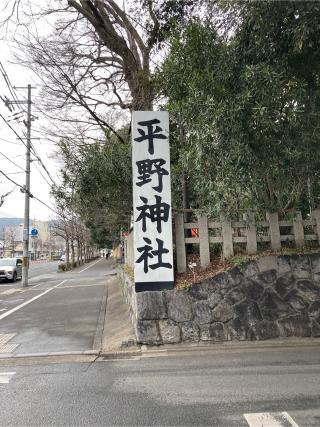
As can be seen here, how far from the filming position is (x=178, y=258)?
7602mm

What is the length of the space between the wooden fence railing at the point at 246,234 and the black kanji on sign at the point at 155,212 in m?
0.41

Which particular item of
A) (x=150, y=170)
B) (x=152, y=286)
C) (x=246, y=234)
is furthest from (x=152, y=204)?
(x=246, y=234)

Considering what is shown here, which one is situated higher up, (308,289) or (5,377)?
(308,289)

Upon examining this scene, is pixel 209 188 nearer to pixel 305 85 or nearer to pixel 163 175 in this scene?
pixel 163 175

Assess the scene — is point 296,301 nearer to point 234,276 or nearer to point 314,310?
point 314,310

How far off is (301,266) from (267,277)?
66cm

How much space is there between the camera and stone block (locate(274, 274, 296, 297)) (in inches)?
275

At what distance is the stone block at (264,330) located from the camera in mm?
6777

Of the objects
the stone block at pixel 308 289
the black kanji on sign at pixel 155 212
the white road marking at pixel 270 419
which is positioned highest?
the black kanji on sign at pixel 155 212

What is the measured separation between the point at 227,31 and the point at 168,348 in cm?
534

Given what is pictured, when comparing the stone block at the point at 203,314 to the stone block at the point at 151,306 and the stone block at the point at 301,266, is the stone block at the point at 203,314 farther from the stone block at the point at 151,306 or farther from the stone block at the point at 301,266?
the stone block at the point at 301,266

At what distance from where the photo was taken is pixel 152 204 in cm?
735

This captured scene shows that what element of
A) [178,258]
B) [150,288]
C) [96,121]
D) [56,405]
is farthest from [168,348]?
[96,121]

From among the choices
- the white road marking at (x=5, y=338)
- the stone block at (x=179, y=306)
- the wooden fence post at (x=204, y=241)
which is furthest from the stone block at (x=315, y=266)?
the white road marking at (x=5, y=338)
